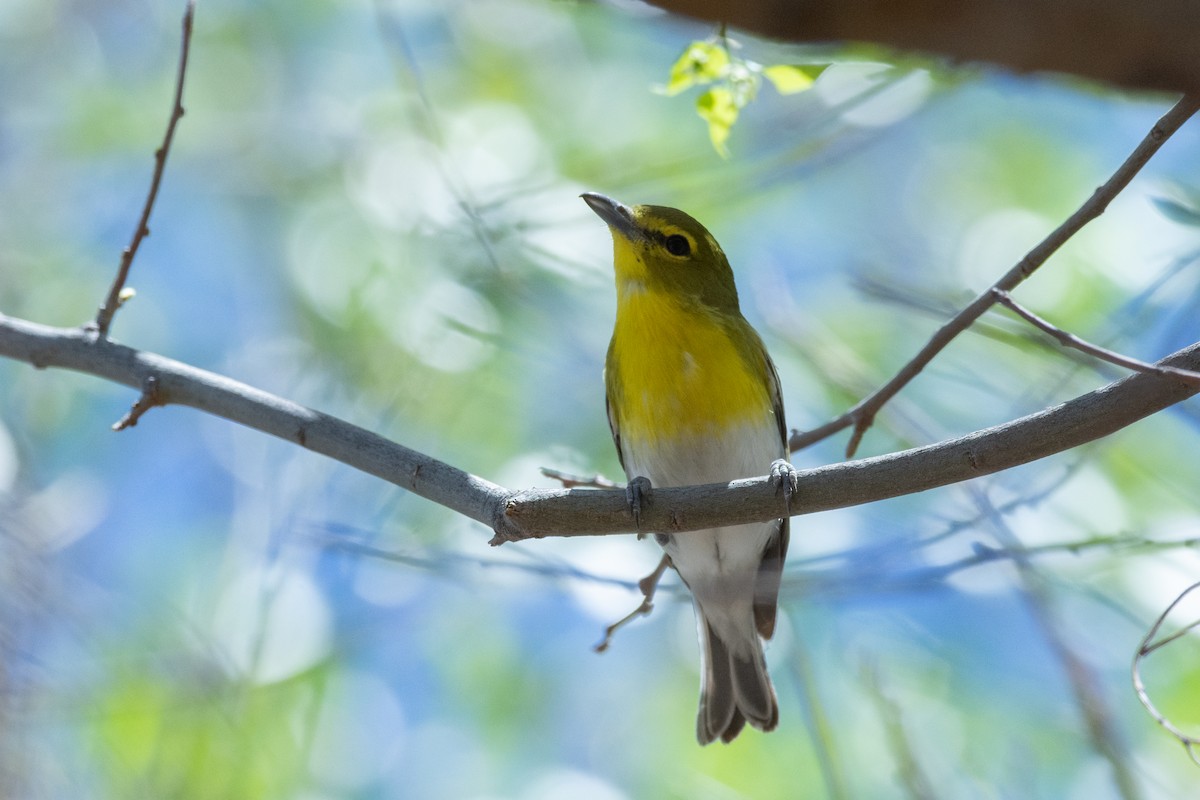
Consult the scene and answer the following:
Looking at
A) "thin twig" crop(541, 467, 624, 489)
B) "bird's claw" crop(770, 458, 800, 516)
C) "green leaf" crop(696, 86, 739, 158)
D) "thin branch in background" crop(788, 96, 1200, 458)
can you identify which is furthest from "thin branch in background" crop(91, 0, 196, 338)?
"thin branch in background" crop(788, 96, 1200, 458)

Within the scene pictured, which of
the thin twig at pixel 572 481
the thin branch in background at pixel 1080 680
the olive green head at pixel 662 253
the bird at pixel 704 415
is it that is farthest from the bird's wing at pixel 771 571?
the thin twig at pixel 572 481

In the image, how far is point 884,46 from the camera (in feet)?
4.34

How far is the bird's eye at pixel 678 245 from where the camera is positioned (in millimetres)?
5074

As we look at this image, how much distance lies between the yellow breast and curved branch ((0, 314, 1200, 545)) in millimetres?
1250

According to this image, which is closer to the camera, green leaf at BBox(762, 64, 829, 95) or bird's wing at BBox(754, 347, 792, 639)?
green leaf at BBox(762, 64, 829, 95)

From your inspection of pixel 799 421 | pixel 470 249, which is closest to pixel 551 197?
pixel 470 249

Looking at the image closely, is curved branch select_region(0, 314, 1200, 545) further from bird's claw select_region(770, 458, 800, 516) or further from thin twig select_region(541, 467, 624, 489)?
thin twig select_region(541, 467, 624, 489)

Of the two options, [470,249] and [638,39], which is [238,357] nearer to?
[470,249]

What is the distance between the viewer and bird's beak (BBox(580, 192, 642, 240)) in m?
5.04

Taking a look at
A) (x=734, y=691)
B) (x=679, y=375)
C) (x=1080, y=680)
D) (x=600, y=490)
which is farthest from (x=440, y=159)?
(x=1080, y=680)

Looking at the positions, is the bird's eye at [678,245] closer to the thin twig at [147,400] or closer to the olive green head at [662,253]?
the olive green head at [662,253]

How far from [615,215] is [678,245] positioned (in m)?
0.30

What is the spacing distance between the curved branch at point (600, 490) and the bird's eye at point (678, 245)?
1926 mm

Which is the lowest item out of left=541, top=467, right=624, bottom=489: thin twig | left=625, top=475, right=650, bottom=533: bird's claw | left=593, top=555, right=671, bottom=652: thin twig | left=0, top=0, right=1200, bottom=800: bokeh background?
left=0, top=0, right=1200, bottom=800: bokeh background
